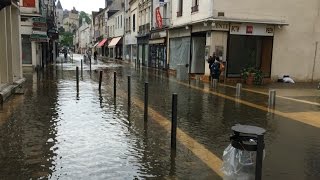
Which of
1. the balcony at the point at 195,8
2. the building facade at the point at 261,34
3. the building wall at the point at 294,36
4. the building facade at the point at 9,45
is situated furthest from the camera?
the balcony at the point at 195,8

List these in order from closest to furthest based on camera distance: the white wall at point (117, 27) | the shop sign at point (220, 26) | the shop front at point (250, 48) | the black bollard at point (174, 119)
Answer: the black bollard at point (174, 119) → the shop sign at point (220, 26) → the shop front at point (250, 48) → the white wall at point (117, 27)

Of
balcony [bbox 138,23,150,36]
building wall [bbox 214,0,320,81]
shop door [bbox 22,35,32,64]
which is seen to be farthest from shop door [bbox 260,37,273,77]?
shop door [bbox 22,35,32,64]

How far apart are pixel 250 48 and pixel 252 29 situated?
1.77m

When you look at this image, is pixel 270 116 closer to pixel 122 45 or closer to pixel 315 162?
pixel 315 162

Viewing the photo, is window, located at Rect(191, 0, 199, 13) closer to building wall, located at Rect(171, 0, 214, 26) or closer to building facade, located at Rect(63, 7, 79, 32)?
building wall, located at Rect(171, 0, 214, 26)

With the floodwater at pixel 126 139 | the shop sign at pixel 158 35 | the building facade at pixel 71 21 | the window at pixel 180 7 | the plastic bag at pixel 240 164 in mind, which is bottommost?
A: the floodwater at pixel 126 139

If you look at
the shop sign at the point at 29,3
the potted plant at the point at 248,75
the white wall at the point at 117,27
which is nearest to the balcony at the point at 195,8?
the potted plant at the point at 248,75

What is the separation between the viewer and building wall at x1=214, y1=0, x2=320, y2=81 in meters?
21.4

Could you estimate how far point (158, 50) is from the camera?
3359cm

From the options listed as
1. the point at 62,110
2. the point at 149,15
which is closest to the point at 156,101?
the point at 62,110

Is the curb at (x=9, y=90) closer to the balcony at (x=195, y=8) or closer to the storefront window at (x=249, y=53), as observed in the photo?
the balcony at (x=195, y=8)

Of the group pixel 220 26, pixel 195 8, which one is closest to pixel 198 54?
pixel 195 8

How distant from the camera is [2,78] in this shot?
14297 mm

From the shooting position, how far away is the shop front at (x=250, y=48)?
21109 mm
